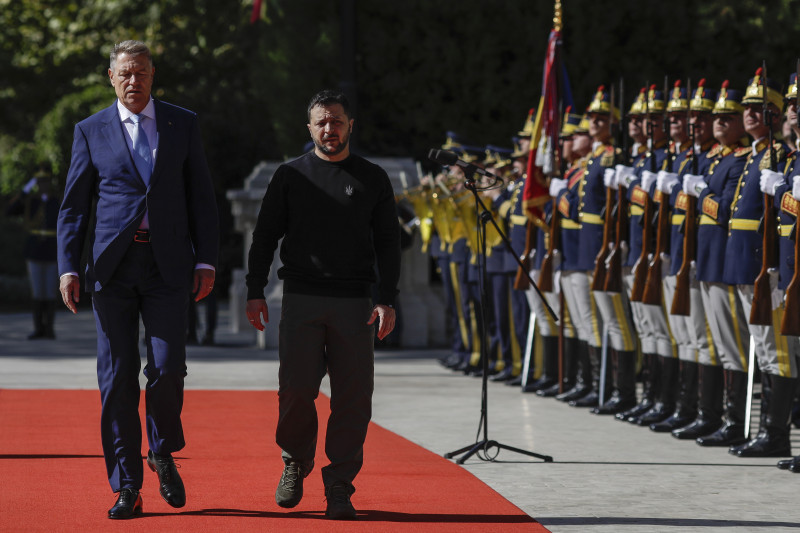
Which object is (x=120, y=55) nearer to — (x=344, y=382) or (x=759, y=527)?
(x=344, y=382)

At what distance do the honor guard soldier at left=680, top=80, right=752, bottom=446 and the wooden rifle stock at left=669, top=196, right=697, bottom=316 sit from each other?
0.07 meters

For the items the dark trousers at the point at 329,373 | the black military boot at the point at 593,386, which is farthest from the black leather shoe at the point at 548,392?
the dark trousers at the point at 329,373

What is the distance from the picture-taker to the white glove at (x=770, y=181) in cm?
809

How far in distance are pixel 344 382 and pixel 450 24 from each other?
14.0 meters

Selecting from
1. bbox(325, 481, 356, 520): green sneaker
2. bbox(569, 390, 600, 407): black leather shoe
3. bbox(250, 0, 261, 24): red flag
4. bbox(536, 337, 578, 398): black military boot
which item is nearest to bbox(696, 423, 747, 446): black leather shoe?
bbox(569, 390, 600, 407): black leather shoe

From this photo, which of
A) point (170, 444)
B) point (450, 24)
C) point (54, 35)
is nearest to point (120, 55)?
point (170, 444)

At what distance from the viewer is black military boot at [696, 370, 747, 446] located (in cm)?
884

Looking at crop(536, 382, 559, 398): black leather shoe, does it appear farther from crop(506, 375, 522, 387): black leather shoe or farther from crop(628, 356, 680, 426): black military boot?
crop(628, 356, 680, 426): black military boot

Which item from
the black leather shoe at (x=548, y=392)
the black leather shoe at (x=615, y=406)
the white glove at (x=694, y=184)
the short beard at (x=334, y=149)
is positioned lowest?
the black leather shoe at (x=548, y=392)

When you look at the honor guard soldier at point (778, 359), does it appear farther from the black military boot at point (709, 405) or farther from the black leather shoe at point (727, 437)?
the black military boot at point (709, 405)

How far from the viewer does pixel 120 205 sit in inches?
247

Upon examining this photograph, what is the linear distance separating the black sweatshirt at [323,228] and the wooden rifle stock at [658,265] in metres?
3.42

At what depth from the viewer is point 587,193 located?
10742 mm

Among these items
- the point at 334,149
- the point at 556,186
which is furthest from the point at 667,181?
the point at 334,149
